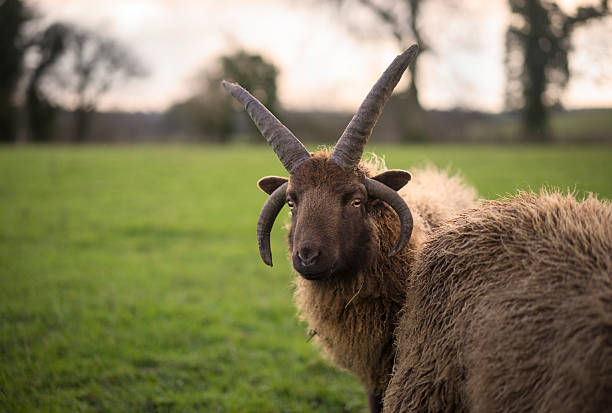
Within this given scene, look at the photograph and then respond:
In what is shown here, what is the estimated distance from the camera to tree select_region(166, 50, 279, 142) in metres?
32.0

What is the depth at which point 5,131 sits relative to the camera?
4647cm

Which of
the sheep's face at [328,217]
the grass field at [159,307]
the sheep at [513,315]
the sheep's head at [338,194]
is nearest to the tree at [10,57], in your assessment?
the grass field at [159,307]

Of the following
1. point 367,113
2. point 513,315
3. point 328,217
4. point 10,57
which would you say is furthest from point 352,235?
point 10,57

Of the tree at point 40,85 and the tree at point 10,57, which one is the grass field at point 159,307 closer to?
the tree at point 10,57

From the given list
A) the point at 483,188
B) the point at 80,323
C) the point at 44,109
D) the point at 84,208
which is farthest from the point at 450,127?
the point at 44,109

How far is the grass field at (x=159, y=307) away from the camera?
4660mm

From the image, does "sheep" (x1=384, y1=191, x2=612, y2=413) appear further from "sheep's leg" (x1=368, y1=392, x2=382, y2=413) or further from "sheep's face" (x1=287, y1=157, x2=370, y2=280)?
"sheep's leg" (x1=368, y1=392, x2=382, y2=413)

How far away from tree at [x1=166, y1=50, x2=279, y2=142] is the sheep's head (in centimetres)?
2723

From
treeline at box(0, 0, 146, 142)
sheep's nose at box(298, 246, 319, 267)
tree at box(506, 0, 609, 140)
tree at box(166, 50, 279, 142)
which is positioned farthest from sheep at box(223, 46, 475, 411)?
treeline at box(0, 0, 146, 142)

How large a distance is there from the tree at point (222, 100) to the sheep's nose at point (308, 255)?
1096 inches

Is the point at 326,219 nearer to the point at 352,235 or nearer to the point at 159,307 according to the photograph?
the point at 352,235

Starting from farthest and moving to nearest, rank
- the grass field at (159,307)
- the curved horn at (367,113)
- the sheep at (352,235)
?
the grass field at (159,307) → the curved horn at (367,113) → the sheep at (352,235)

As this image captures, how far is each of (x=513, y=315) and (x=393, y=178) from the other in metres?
1.37

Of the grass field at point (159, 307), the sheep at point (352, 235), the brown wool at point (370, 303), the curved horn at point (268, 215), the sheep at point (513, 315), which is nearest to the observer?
the sheep at point (513, 315)
